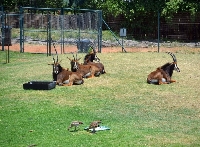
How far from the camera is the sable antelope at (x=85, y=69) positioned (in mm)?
16547

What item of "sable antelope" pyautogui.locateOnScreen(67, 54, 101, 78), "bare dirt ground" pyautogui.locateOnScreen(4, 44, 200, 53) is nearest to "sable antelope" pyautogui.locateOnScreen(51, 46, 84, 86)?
"sable antelope" pyautogui.locateOnScreen(67, 54, 101, 78)

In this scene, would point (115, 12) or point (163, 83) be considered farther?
point (115, 12)

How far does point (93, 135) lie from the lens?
371 inches

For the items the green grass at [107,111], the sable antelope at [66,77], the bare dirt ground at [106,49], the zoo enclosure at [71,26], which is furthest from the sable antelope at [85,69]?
the bare dirt ground at [106,49]

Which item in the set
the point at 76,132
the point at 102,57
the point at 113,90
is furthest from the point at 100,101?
the point at 102,57

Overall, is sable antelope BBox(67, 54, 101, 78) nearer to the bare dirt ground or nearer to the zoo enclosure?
the zoo enclosure

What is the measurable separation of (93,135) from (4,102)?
13.6 ft

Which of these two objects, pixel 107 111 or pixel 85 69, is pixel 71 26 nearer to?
pixel 85 69

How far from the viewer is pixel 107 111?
1160 centimetres

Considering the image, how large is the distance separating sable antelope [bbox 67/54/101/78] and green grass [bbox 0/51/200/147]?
0.39 metres

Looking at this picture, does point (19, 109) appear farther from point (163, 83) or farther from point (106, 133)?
point (163, 83)

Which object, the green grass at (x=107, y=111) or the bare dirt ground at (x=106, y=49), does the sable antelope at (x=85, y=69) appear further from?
the bare dirt ground at (x=106, y=49)

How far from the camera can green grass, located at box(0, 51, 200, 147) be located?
9.21m

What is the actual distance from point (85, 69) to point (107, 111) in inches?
209
